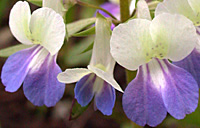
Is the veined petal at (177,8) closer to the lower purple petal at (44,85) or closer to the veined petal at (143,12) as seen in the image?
the veined petal at (143,12)

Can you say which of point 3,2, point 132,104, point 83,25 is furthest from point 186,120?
point 3,2

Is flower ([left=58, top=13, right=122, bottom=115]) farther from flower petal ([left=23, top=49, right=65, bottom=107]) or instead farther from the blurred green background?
the blurred green background

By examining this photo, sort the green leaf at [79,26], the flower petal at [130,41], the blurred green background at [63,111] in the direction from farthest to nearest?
the blurred green background at [63,111]
the green leaf at [79,26]
the flower petal at [130,41]

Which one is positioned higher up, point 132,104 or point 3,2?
point 132,104

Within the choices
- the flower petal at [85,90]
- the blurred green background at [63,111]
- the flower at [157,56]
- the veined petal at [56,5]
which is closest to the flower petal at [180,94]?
the flower at [157,56]

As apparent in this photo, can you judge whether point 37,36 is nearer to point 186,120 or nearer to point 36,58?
point 36,58

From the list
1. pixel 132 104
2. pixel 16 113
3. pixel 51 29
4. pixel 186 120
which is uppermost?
pixel 51 29
